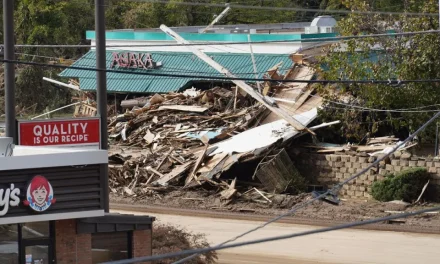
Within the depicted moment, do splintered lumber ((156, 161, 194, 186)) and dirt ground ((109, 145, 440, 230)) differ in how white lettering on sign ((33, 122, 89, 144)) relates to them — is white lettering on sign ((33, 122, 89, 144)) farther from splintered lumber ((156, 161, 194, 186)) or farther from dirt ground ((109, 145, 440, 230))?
splintered lumber ((156, 161, 194, 186))

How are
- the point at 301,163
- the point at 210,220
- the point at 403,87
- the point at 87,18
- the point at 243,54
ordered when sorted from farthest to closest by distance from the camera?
the point at 87,18, the point at 243,54, the point at 301,163, the point at 403,87, the point at 210,220

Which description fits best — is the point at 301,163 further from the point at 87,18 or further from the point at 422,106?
the point at 87,18

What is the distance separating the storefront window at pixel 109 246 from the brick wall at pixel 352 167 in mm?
16756

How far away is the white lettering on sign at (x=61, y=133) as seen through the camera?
18.5 meters

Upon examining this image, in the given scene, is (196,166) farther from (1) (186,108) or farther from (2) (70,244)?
(2) (70,244)

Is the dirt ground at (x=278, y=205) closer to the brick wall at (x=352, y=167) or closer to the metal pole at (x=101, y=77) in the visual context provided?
the brick wall at (x=352, y=167)

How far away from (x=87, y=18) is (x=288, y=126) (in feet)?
117

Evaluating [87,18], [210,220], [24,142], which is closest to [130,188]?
[210,220]

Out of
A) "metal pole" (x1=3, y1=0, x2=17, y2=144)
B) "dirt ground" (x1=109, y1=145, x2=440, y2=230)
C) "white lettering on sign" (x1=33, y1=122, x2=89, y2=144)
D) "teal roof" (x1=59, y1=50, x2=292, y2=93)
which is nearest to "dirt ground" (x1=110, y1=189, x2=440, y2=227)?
"dirt ground" (x1=109, y1=145, x2=440, y2=230)

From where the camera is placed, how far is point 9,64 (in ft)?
64.9

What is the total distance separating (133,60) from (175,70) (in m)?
3.44

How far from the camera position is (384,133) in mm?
37812

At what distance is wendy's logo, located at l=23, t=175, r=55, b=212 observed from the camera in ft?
53.0

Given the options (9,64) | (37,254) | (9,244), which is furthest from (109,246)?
(9,64)
